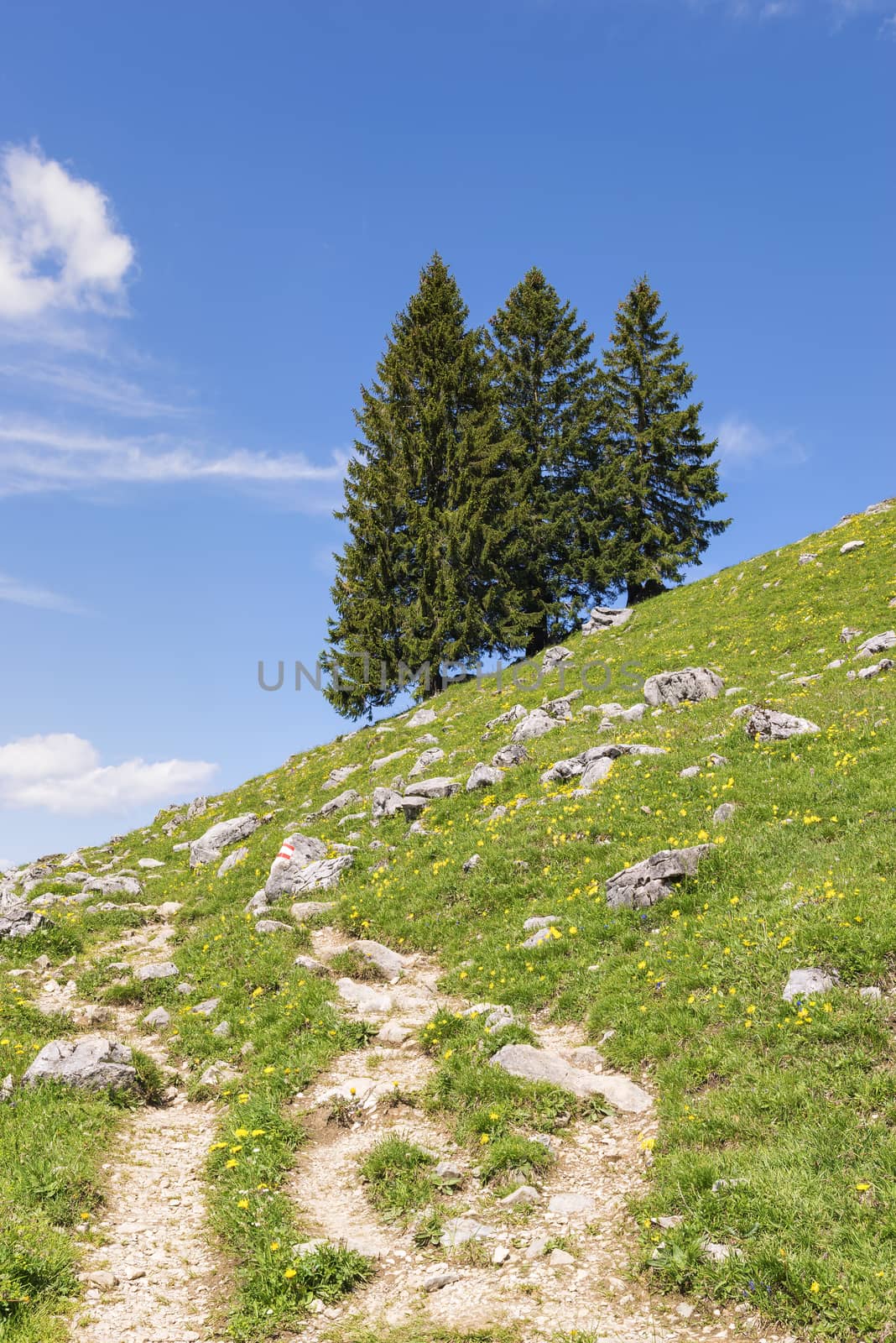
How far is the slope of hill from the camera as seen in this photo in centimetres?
620

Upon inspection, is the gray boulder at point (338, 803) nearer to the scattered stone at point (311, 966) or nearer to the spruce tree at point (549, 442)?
the scattered stone at point (311, 966)

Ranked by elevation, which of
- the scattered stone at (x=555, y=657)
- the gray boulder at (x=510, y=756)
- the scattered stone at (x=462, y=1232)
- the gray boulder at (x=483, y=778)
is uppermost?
the scattered stone at (x=555, y=657)

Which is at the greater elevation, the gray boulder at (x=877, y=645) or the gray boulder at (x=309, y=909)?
the gray boulder at (x=877, y=645)

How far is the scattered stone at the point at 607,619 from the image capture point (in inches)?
1287

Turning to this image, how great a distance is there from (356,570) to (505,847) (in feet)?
76.1

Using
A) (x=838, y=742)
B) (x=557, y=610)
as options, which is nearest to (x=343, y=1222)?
(x=838, y=742)

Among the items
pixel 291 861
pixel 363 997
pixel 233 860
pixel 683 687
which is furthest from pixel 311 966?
pixel 683 687

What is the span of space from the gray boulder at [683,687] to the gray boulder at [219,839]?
12246mm

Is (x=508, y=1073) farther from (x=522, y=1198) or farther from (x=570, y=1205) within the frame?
(x=570, y=1205)

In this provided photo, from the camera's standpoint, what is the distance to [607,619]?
34000 millimetres

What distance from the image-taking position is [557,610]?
3897 cm

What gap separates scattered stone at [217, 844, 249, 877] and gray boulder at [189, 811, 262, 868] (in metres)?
1.33

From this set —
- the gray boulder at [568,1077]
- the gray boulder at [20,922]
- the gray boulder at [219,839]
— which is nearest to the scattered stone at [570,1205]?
the gray boulder at [568,1077]

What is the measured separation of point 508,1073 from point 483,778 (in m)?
9.91
